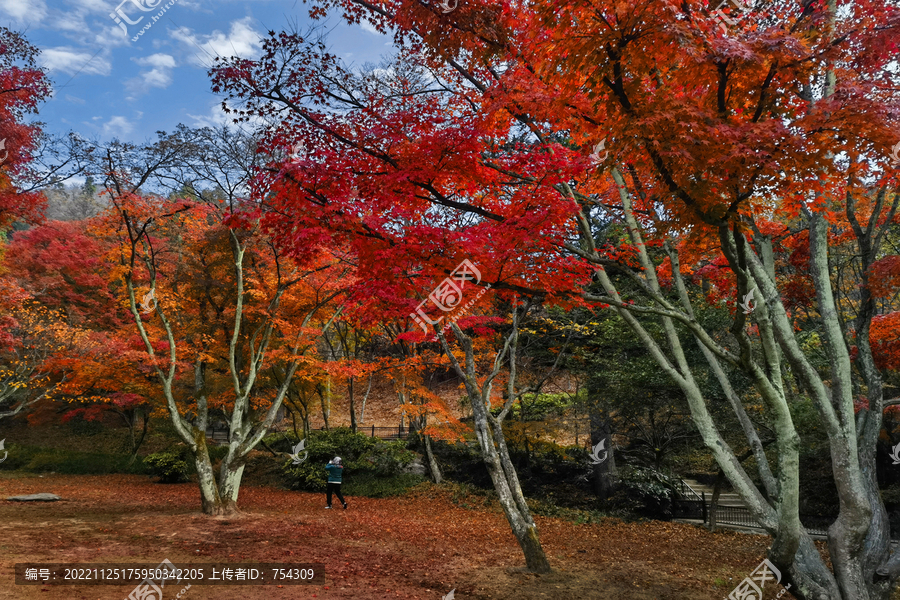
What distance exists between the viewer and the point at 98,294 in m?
20.0

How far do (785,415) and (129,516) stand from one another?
1075 cm

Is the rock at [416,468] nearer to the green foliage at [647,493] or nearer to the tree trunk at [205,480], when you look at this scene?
the green foliage at [647,493]

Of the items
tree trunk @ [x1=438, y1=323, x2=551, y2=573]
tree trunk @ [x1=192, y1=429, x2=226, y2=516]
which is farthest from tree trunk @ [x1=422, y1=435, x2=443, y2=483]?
tree trunk @ [x1=438, y1=323, x2=551, y2=573]

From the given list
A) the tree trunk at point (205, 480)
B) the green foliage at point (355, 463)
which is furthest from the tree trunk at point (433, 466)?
the tree trunk at point (205, 480)

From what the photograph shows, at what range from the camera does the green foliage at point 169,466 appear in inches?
659

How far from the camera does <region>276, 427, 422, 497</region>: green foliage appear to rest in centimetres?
1602

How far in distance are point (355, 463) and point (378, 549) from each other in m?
9.36

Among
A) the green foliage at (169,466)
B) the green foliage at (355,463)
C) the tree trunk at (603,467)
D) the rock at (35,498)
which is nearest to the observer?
the rock at (35,498)

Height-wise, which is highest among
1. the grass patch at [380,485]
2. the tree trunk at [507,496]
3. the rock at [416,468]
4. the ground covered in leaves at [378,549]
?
the tree trunk at [507,496]

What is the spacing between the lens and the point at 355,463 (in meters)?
16.5

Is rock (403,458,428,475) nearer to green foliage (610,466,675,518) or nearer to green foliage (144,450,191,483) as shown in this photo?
green foliage (610,466,675,518)

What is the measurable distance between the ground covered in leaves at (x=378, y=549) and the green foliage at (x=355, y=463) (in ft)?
11.0

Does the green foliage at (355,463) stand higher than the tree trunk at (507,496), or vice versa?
the tree trunk at (507,496)

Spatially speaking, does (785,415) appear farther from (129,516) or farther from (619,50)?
(129,516)
